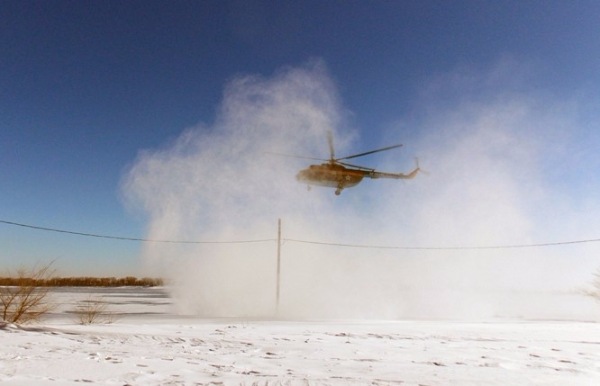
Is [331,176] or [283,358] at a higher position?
[331,176]

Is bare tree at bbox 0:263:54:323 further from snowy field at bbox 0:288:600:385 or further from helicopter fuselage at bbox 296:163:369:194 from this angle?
helicopter fuselage at bbox 296:163:369:194

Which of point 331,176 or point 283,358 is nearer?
point 283,358

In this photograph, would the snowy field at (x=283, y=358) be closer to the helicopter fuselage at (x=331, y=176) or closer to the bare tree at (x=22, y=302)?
the bare tree at (x=22, y=302)

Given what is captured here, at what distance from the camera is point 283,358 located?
10.0 meters

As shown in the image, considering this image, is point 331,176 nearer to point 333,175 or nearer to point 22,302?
point 333,175

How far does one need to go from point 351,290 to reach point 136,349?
1427 inches

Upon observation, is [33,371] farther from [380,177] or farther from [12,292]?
[380,177]

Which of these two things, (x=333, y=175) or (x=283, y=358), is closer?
(x=283, y=358)

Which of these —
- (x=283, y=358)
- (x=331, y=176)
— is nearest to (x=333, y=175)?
(x=331, y=176)

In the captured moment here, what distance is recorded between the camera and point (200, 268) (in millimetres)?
46281

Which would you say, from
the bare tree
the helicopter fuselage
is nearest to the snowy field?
the bare tree

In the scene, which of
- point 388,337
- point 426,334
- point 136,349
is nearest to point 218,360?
point 136,349

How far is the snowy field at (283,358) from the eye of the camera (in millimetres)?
7664

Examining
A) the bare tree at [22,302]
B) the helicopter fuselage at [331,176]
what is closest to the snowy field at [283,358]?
the bare tree at [22,302]
